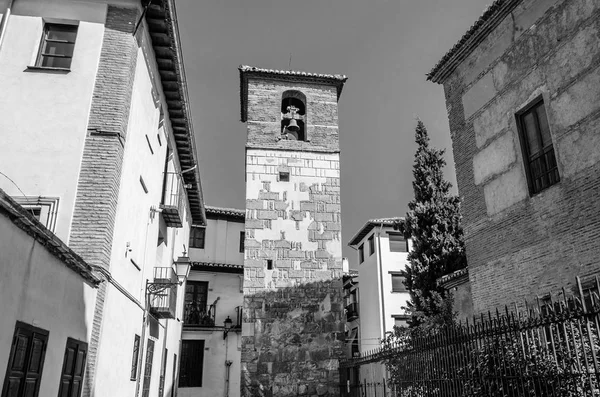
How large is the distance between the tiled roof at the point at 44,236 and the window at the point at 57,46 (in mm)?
3963

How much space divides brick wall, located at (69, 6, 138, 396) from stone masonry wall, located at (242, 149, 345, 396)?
583cm

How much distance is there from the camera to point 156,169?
11516 mm

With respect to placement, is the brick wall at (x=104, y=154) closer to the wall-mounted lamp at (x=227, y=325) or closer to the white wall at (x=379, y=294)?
the wall-mounted lamp at (x=227, y=325)

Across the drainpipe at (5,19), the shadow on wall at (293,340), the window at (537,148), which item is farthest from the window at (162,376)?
the window at (537,148)

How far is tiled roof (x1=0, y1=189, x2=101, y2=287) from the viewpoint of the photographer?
4.52 m

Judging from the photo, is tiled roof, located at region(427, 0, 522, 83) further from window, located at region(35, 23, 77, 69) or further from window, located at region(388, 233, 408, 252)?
window, located at region(388, 233, 408, 252)

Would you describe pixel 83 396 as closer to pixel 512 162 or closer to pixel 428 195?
pixel 512 162

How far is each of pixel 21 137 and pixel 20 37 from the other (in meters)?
2.03

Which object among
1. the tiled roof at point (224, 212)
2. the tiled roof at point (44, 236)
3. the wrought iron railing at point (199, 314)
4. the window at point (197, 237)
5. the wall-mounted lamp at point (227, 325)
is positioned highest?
the tiled roof at point (224, 212)

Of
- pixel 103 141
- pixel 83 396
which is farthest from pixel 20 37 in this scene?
pixel 83 396

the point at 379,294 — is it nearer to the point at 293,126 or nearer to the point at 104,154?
the point at 293,126

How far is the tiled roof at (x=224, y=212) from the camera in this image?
23844 millimetres

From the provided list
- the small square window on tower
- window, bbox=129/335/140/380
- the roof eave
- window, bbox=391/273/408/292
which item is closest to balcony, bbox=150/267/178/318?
window, bbox=129/335/140/380

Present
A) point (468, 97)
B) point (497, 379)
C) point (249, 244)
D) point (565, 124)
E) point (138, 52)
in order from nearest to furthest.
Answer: point (497, 379)
point (565, 124)
point (138, 52)
point (468, 97)
point (249, 244)
